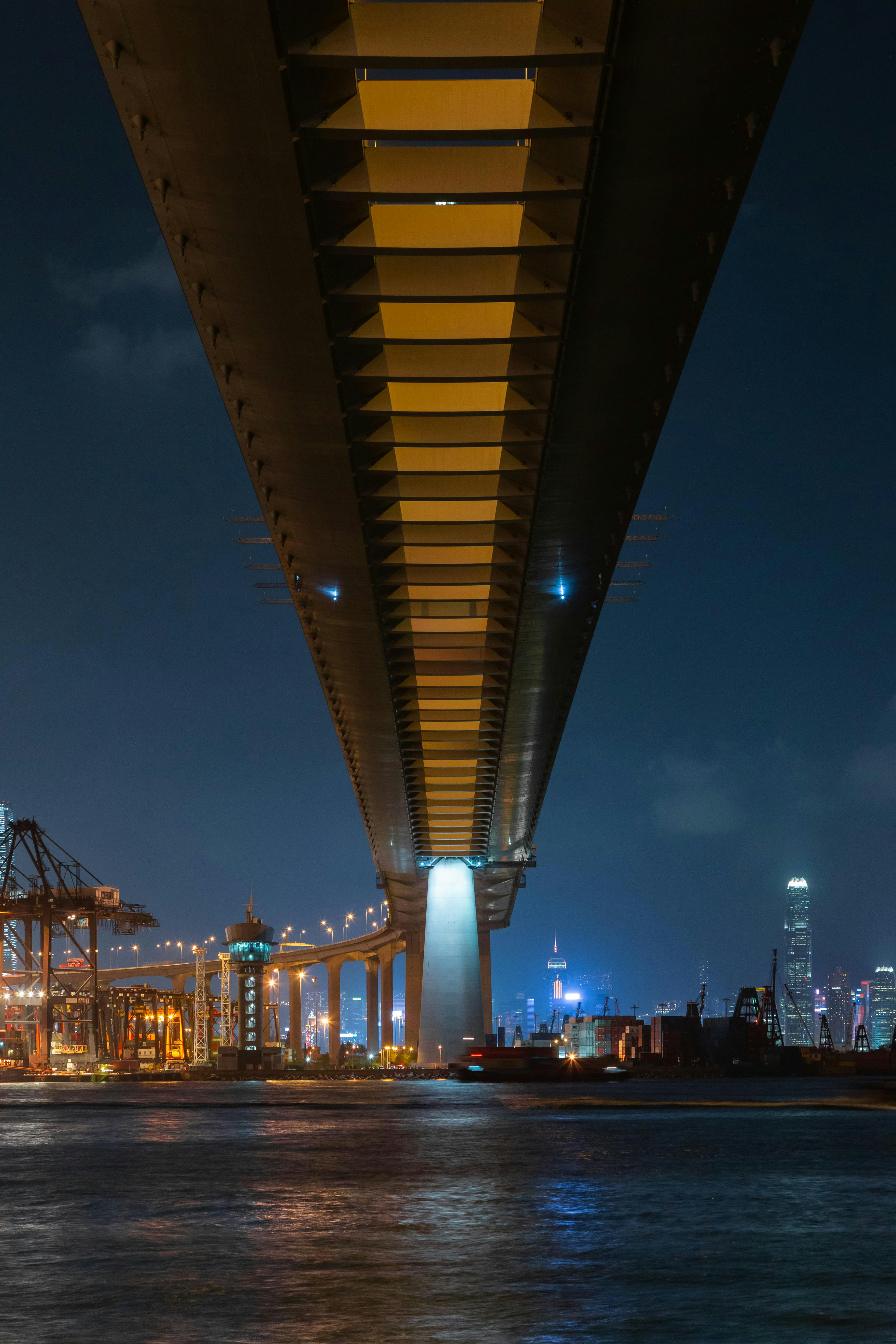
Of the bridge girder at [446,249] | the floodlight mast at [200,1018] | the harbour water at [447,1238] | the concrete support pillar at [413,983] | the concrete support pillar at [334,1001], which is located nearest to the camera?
the harbour water at [447,1238]

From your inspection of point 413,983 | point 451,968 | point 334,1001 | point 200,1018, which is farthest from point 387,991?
point 451,968

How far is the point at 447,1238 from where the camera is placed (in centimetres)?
1406

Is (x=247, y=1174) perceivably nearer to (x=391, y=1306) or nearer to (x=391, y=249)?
(x=391, y=1306)

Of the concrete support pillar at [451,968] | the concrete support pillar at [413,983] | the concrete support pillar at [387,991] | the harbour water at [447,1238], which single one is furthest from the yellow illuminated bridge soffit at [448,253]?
the concrete support pillar at [387,991]

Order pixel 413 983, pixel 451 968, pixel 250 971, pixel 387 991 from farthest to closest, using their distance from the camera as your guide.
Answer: pixel 387 991, pixel 250 971, pixel 413 983, pixel 451 968

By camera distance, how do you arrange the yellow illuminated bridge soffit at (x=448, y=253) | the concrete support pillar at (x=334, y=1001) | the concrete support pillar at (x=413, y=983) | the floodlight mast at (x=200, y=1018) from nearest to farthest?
the yellow illuminated bridge soffit at (x=448, y=253), the concrete support pillar at (x=413, y=983), the floodlight mast at (x=200, y=1018), the concrete support pillar at (x=334, y=1001)

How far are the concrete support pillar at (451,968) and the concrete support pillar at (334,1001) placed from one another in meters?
103

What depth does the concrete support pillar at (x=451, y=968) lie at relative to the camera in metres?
80.2

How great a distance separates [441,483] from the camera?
117 feet

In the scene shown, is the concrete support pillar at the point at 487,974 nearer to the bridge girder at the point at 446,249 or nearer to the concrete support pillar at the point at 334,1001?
the concrete support pillar at the point at 334,1001

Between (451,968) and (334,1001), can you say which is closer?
(451,968)

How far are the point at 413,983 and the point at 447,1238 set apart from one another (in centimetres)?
12738

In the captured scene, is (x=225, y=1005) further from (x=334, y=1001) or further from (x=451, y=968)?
(x=451, y=968)

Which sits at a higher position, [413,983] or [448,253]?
[448,253]
